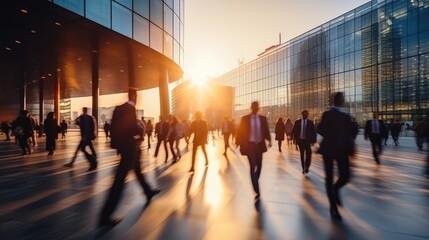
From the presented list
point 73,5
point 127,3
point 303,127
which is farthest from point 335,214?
point 127,3

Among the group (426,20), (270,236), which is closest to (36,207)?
(270,236)

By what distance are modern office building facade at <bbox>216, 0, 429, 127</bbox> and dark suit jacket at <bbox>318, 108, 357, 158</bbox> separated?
Answer: 34146mm

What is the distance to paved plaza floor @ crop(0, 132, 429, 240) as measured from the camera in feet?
13.7

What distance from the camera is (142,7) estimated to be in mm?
19812

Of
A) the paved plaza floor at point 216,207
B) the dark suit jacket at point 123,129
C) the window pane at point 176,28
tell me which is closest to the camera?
the paved plaza floor at point 216,207

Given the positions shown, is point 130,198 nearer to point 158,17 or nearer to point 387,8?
point 158,17

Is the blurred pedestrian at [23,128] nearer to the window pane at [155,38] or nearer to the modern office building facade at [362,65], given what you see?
the window pane at [155,38]

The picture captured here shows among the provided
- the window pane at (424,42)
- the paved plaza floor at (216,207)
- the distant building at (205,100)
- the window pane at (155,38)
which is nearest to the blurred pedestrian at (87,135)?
the paved plaza floor at (216,207)

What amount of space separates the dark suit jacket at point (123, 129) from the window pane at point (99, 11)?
12.8 m

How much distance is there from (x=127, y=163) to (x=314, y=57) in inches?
1973

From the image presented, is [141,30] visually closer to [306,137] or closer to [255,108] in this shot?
[306,137]

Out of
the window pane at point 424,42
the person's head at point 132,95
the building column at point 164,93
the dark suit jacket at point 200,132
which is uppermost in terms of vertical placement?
the window pane at point 424,42

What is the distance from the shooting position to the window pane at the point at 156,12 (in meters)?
20.7

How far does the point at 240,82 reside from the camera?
7406cm
